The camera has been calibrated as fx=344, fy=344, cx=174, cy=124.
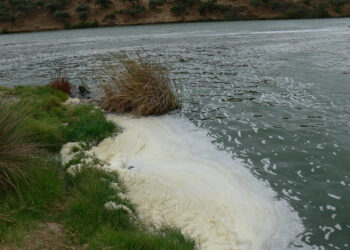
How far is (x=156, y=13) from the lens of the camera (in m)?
63.5

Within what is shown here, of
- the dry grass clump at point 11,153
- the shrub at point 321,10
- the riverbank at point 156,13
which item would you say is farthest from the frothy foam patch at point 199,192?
the shrub at point 321,10

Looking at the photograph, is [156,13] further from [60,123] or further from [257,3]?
[60,123]

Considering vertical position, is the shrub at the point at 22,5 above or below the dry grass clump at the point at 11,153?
above

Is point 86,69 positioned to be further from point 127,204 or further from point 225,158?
point 127,204

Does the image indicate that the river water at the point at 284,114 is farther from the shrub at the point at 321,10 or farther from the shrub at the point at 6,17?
the shrub at the point at 6,17

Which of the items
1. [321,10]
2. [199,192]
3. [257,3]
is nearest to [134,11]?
[257,3]

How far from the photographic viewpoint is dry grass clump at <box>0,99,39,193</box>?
5457mm

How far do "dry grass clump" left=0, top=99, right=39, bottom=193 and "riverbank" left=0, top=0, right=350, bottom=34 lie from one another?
2250 inches

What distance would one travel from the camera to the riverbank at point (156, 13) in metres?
60.6

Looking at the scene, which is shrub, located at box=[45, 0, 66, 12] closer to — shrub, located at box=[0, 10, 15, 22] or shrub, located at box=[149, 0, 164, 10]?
shrub, located at box=[0, 10, 15, 22]

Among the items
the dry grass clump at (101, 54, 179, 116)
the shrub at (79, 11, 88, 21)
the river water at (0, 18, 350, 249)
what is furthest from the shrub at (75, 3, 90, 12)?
the dry grass clump at (101, 54, 179, 116)

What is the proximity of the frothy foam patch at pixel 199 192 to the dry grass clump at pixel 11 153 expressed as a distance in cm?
192

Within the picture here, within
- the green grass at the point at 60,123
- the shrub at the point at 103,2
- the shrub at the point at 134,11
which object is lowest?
the green grass at the point at 60,123

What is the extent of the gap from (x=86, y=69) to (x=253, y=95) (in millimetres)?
11047
